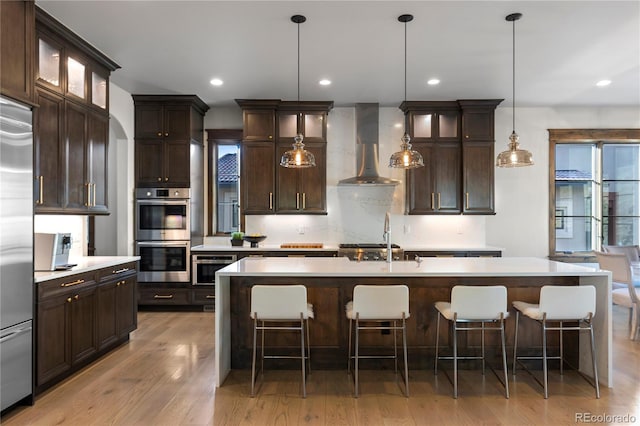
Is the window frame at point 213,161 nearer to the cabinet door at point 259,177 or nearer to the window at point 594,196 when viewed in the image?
the cabinet door at point 259,177

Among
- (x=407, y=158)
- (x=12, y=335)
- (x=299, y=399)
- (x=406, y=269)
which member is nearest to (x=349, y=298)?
(x=406, y=269)

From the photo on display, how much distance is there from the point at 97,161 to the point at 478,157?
4.87 m

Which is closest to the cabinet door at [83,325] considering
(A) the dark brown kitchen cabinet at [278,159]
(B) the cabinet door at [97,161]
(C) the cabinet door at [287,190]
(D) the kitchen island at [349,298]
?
(B) the cabinet door at [97,161]

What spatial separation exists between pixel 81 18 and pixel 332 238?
162 inches

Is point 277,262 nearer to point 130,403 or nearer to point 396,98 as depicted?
point 130,403

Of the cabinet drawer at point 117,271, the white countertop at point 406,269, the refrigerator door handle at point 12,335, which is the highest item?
the white countertop at point 406,269

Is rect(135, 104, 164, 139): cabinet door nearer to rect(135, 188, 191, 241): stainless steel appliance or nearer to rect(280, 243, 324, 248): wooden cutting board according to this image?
rect(135, 188, 191, 241): stainless steel appliance

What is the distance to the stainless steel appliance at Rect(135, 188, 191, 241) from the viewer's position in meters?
5.54

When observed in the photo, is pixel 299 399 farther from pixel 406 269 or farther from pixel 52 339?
pixel 52 339

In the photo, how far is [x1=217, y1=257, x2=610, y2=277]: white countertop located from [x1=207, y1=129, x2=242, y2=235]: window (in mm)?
2669

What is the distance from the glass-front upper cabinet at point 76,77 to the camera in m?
3.69

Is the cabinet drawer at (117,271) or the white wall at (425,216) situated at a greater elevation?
the white wall at (425,216)

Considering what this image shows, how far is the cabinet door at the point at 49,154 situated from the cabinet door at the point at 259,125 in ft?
8.44

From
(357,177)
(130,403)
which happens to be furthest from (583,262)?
(130,403)
